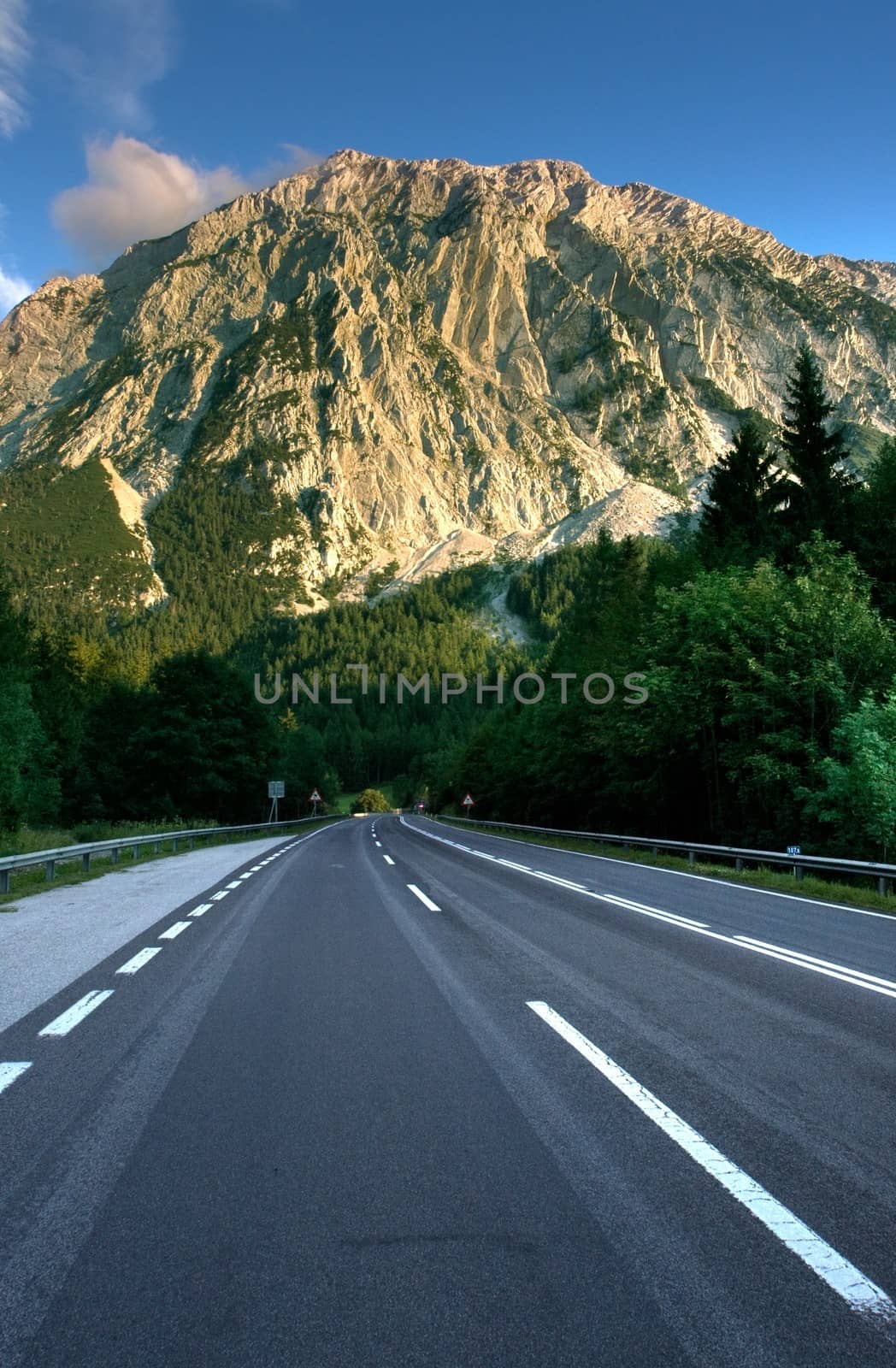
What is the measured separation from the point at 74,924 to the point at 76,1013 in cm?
501

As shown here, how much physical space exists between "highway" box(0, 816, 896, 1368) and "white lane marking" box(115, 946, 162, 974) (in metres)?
0.06

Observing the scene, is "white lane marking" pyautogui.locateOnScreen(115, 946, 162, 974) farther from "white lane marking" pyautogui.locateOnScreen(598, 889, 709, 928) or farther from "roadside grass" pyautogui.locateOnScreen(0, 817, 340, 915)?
"white lane marking" pyautogui.locateOnScreen(598, 889, 709, 928)

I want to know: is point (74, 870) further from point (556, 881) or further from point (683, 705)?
point (683, 705)

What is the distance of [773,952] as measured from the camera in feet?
29.3

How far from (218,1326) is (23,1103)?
7.47 ft

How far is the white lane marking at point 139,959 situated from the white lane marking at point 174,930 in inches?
27.8

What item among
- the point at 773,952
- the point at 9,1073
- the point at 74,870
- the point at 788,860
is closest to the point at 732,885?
the point at 788,860

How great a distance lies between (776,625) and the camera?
24375 millimetres

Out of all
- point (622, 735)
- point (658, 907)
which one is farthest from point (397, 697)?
point (658, 907)

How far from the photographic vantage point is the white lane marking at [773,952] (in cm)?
735

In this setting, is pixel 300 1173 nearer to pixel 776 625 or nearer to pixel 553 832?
pixel 776 625

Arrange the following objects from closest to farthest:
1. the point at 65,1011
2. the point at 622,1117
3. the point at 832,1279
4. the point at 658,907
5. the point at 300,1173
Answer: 1. the point at 832,1279
2. the point at 300,1173
3. the point at 622,1117
4. the point at 65,1011
5. the point at 658,907

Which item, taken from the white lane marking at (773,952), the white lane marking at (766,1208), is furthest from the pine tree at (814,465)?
the white lane marking at (766,1208)

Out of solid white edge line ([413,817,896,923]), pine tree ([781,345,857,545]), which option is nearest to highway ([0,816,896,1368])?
solid white edge line ([413,817,896,923])
